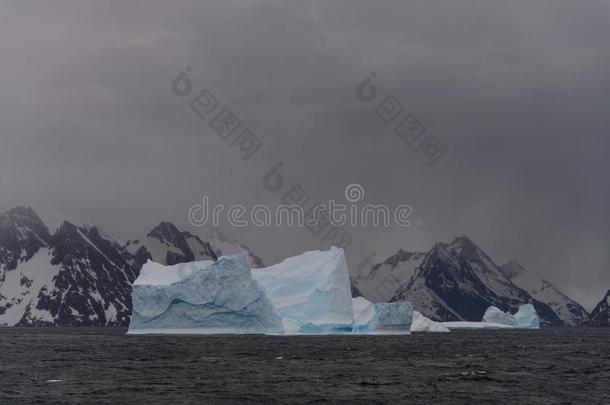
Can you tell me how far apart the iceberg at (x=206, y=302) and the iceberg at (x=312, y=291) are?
705 centimetres

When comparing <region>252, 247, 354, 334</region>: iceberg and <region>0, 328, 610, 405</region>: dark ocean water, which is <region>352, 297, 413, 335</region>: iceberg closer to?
<region>252, 247, 354, 334</region>: iceberg

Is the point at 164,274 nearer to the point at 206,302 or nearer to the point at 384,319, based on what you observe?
the point at 206,302

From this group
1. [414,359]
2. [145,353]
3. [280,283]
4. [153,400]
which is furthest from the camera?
[280,283]

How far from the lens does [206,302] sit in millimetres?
111625

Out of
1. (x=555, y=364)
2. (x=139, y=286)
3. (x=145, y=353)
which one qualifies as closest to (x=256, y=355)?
(x=145, y=353)

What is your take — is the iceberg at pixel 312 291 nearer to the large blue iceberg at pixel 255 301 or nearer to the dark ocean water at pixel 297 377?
the large blue iceberg at pixel 255 301

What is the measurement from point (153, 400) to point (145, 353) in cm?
3932

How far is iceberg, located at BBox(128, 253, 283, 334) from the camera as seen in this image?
110m

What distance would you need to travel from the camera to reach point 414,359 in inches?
3051

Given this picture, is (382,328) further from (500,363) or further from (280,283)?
(500,363)

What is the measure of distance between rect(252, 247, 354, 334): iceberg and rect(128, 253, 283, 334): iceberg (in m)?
7.05

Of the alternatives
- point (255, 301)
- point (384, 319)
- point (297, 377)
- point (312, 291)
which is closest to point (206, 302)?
point (255, 301)

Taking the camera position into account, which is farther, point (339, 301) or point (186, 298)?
point (339, 301)

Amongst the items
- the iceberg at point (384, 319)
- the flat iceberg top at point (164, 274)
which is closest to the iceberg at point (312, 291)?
the iceberg at point (384, 319)
